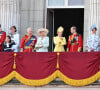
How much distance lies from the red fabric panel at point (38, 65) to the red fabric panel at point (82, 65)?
57cm

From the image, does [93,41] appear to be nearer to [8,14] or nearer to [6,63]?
[6,63]

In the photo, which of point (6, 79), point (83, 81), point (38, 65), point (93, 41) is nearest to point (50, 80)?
point (38, 65)

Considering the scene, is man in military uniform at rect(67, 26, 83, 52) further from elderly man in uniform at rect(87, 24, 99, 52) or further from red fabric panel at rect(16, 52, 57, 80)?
red fabric panel at rect(16, 52, 57, 80)

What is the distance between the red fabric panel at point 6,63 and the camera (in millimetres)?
15102

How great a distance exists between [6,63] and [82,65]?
2705 millimetres

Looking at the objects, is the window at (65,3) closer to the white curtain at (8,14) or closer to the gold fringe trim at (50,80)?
the white curtain at (8,14)

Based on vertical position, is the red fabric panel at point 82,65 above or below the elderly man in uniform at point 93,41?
below

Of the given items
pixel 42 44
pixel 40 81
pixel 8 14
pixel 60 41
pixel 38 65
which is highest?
pixel 8 14

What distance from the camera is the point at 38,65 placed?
49.0 ft

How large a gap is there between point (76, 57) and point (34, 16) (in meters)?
4.69

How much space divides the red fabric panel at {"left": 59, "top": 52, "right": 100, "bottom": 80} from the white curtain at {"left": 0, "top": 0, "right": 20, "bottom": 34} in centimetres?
438

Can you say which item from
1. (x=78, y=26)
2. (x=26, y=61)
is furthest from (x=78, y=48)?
(x=78, y=26)

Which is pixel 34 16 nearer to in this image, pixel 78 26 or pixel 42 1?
pixel 42 1

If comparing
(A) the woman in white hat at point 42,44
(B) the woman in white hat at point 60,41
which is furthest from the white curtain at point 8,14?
(B) the woman in white hat at point 60,41
